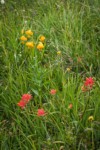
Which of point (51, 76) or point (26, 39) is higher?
point (26, 39)

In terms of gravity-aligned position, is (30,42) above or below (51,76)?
above

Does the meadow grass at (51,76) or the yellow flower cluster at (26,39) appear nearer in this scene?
the meadow grass at (51,76)

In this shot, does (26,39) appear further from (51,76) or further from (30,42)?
(51,76)

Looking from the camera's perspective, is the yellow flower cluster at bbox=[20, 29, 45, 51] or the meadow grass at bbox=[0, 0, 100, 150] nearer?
the meadow grass at bbox=[0, 0, 100, 150]

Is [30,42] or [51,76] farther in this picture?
[30,42]

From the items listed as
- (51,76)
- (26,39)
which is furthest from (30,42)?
(51,76)

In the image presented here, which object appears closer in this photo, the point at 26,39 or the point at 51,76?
the point at 51,76

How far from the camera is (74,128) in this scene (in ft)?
6.00

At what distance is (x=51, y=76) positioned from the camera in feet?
7.45

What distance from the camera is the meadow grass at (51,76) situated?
6.03 feet

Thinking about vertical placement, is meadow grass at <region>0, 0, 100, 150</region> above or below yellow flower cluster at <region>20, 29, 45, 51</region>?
below

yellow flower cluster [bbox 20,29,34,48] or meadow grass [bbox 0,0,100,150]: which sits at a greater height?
yellow flower cluster [bbox 20,29,34,48]

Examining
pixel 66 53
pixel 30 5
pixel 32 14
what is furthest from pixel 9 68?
pixel 30 5

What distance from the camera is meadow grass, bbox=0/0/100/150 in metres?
1.84
